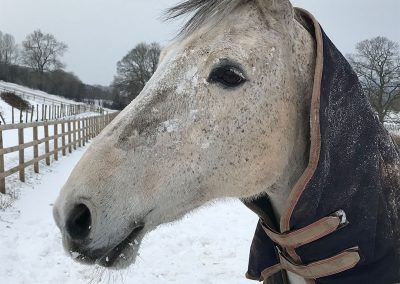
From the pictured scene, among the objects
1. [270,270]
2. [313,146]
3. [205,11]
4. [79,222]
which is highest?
[205,11]

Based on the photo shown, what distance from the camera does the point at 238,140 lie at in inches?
67.6

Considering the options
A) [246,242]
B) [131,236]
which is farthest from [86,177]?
[246,242]

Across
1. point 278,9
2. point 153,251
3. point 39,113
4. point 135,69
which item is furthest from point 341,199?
point 39,113

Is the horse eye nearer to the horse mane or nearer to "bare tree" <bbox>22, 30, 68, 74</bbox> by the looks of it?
the horse mane

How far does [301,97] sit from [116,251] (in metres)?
1.10

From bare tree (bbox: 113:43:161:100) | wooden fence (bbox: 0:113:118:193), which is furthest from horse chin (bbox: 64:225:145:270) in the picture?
bare tree (bbox: 113:43:161:100)

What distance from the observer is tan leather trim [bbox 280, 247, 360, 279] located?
1697mm

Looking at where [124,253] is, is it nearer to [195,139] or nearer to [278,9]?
[195,139]

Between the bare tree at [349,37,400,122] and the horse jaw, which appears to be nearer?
the horse jaw

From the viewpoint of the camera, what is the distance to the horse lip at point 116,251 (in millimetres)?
1529

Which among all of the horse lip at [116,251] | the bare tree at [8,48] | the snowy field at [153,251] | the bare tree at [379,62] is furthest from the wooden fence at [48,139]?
the bare tree at [8,48]

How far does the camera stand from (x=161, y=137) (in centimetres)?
163

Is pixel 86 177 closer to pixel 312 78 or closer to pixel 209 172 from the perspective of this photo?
pixel 209 172

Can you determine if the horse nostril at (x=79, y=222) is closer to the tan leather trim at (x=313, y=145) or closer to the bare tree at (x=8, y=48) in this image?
the tan leather trim at (x=313, y=145)
